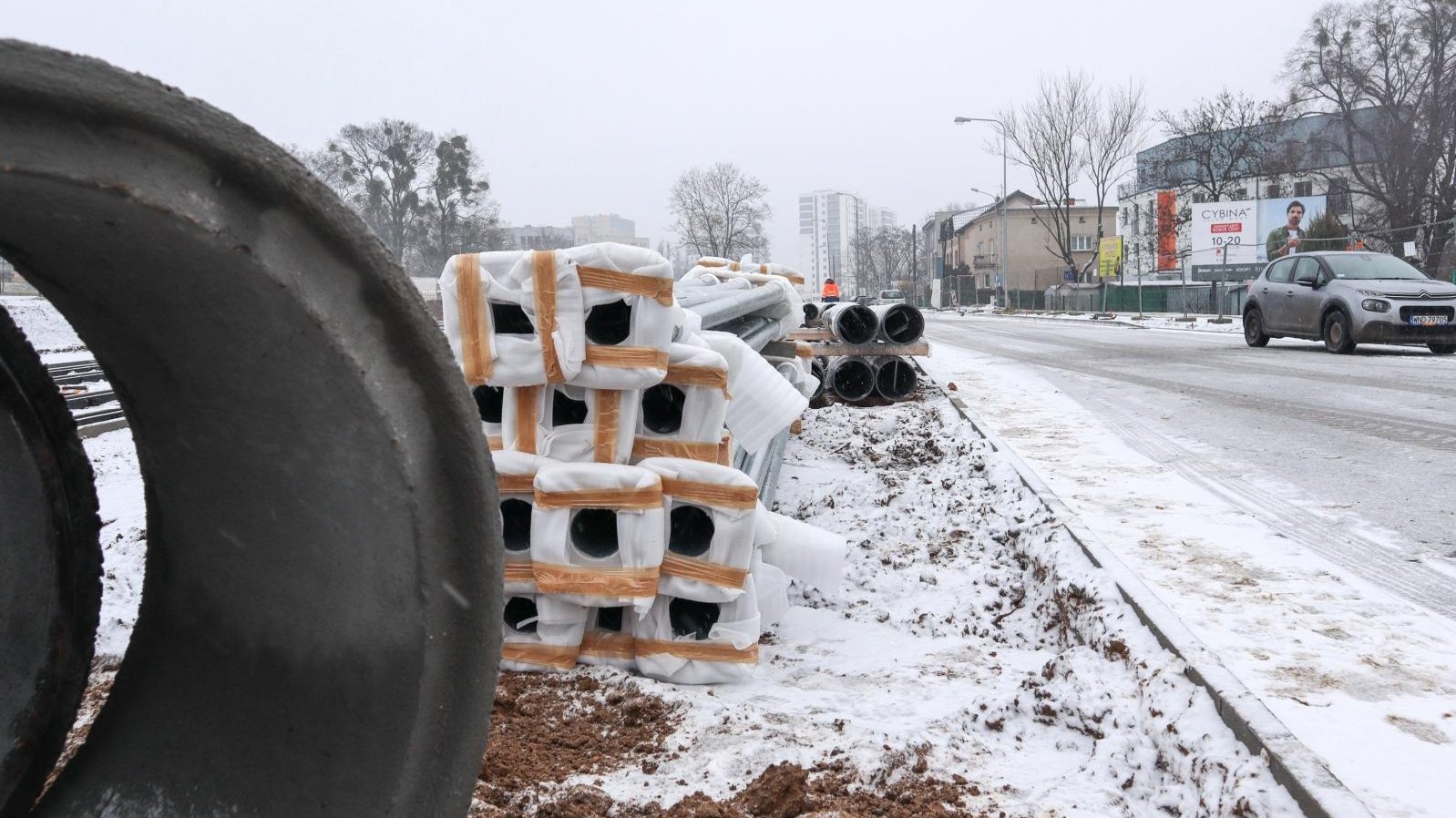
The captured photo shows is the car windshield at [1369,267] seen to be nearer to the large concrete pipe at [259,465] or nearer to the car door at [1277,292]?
the car door at [1277,292]

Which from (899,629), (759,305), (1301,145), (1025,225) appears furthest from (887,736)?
(1025,225)

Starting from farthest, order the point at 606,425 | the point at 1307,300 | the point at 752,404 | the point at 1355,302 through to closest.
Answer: the point at 1307,300 → the point at 1355,302 → the point at 752,404 → the point at 606,425

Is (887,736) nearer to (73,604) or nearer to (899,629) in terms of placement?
(899,629)

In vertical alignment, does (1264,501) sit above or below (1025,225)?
below

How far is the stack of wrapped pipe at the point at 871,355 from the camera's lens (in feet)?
38.9

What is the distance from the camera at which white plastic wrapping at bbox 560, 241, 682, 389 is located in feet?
11.7

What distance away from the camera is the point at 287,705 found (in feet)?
5.94

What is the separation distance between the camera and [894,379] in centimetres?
1225

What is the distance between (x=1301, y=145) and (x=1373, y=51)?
644cm

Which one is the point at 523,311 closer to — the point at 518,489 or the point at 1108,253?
the point at 518,489

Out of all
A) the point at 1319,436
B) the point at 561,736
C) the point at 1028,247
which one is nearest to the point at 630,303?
the point at 561,736

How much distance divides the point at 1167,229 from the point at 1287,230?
13144 mm

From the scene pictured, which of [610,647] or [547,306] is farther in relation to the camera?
[610,647]

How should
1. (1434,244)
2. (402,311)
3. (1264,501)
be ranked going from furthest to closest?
(1434,244) → (1264,501) → (402,311)
